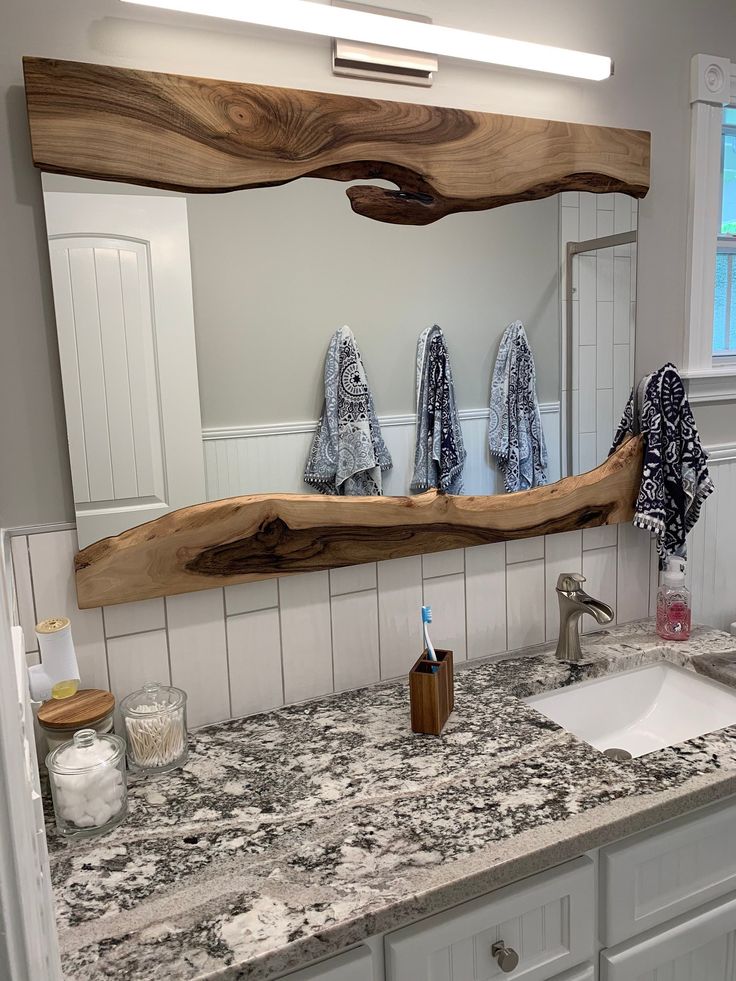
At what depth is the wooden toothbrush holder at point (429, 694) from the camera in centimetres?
129

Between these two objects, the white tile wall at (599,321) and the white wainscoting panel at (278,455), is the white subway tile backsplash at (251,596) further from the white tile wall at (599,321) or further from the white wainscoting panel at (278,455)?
the white tile wall at (599,321)

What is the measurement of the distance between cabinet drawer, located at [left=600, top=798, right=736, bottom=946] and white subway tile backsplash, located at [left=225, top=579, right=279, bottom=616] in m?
0.70

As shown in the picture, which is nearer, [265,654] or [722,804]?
[722,804]

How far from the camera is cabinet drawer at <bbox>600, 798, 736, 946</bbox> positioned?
3.69 feet

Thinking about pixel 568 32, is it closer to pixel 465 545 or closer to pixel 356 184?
pixel 356 184

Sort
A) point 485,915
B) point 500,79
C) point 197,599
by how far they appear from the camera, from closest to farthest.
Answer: point 485,915, point 197,599, point 500,79

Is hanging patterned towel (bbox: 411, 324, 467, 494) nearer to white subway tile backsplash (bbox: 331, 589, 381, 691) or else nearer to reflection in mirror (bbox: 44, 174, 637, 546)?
reflection in mirror (bbox: 44, 174, 637, 546)

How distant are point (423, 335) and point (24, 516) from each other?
78 centimetres

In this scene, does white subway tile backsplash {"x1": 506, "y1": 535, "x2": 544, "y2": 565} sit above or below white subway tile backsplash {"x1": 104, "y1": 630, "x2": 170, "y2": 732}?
above

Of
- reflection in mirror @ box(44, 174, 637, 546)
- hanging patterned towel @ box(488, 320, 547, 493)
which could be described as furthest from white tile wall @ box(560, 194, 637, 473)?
hanging patterned towel @ box(488, 320, 547, 493)

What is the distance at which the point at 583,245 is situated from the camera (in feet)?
5.33

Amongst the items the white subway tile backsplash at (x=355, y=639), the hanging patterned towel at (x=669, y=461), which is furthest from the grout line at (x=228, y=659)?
the hanging patterned towel at (x=669, y=461)

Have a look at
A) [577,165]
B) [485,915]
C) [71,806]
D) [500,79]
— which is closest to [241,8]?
[500,79]

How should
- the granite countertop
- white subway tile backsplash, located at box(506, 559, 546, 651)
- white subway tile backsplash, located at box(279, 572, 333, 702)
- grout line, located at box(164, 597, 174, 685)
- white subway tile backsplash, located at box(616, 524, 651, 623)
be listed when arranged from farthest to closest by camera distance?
white subway tile backsplash, located at box(616, 524, 651, 623), white subway tile backsplash, located at box(506, 559, 546, 651), white subway tile backsplash, located at box(279, 572, 333, 702), grout line, located at box(164, 597, 174, 685), the granite countertop
